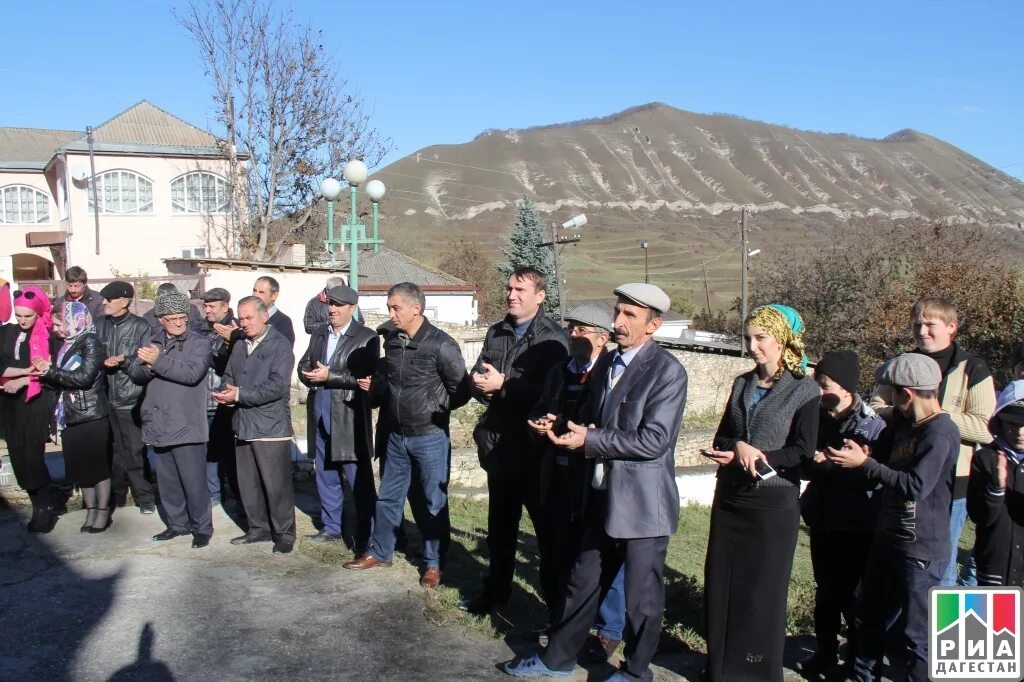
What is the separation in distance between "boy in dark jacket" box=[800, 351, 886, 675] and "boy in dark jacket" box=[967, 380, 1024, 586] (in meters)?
0.56

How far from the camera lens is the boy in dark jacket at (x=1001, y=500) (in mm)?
4402

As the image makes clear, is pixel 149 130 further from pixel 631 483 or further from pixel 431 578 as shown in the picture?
pixel 631 483

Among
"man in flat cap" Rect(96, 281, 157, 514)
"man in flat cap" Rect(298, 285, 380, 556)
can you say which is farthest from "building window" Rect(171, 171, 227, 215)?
"man in flat cap" Rect(298, 285, 380, 556)

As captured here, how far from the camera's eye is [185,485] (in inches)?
256

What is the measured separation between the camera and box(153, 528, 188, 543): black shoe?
21.5ft

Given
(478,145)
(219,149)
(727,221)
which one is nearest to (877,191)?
(727,221)

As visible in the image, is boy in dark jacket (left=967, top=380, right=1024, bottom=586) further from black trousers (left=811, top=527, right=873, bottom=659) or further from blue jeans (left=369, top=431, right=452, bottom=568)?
blue jeans (left=369, top=431, right=452, bottom=568)

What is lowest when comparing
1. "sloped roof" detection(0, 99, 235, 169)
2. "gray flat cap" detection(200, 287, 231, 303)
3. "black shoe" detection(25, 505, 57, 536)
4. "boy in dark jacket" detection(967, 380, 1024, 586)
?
"black shoe" detection(25, 505, 57, 536)

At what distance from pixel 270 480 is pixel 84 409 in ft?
5.24

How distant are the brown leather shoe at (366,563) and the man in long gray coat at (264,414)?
2.14 feet

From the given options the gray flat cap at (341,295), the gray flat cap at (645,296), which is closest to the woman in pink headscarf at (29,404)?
the gray flat cap at (341,295)

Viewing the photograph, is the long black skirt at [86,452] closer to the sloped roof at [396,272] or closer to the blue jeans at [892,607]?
the blue jeans at [892,607]

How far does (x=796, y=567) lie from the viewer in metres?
9.30

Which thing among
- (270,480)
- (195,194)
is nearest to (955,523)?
(270,480)
